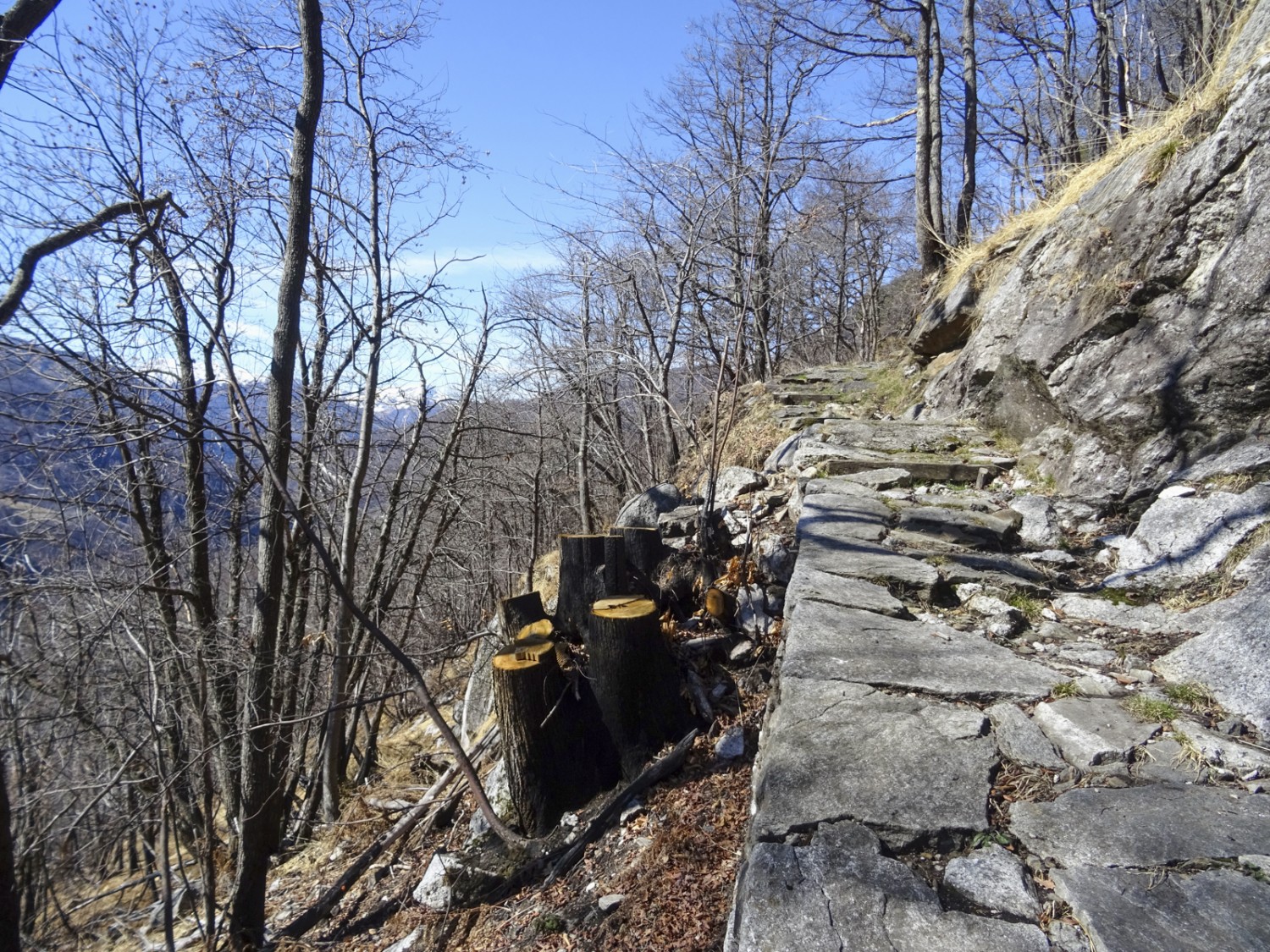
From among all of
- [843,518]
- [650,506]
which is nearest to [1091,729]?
[843,518]

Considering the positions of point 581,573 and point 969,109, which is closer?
point 581,573

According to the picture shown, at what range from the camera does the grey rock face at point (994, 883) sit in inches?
59.2

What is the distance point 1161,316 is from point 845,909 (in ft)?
12.7

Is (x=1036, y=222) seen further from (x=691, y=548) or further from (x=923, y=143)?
(x=691, y=548)

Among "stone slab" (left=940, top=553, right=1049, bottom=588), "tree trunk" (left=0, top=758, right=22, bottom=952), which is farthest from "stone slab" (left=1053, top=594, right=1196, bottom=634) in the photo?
"tree trunk" (left=0, top=758, right=22, bottom=952)

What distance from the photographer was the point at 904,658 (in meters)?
2.59

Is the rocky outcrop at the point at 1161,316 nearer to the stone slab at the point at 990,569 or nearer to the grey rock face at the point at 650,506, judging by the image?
the stone slab at the point at 990,569

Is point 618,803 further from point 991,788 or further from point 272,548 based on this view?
point 272,548

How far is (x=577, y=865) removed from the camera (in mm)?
2979

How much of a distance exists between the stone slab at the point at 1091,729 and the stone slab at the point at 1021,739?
0.10 feet

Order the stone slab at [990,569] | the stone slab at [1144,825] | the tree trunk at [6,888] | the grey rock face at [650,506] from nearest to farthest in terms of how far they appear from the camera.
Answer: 1. the stone slab at [1144,825]
2. the stone slab at [990,569]
3. the tree trunk at [6,888]
4. the grey rock face at [650,506]

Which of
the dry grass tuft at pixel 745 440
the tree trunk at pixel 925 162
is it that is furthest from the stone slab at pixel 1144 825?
the tree trunk at pixel 925 162

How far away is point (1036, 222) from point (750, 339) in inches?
274

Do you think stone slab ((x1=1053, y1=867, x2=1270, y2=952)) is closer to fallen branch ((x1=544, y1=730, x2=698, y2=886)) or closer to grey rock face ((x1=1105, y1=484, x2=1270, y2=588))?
grey rock face ((x1=1105, y1=484, x2=1270, y2=588))
